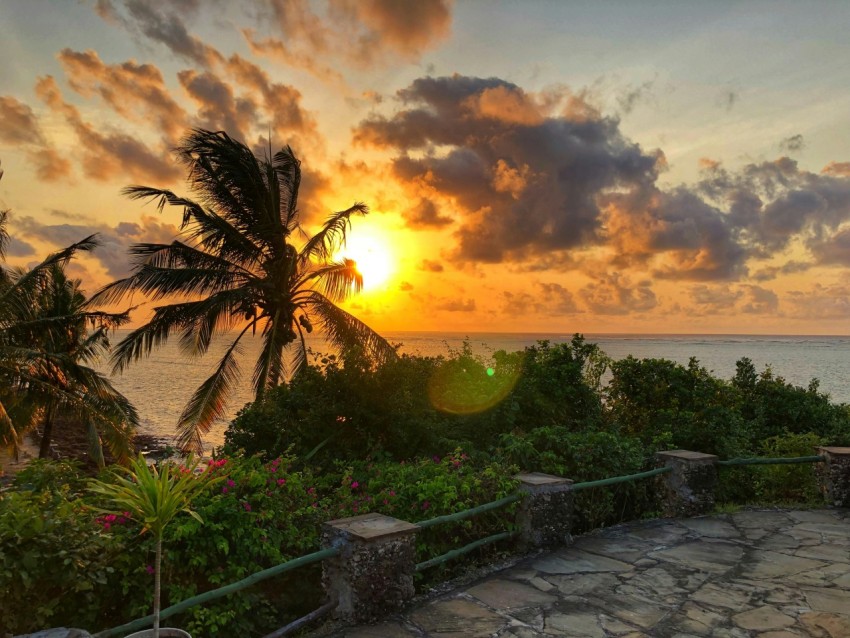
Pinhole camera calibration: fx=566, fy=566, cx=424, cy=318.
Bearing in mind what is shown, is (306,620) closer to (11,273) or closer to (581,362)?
(581,362)

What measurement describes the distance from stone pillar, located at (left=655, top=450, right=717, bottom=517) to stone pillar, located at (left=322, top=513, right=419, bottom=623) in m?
4.30

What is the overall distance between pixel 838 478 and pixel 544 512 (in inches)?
192

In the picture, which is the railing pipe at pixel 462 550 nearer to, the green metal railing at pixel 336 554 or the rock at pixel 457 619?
the green metal railing at pixel 336 554

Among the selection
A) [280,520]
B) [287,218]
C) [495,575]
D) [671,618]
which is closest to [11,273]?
[287,218]

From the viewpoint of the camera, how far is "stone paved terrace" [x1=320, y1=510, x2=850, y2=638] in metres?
4.21

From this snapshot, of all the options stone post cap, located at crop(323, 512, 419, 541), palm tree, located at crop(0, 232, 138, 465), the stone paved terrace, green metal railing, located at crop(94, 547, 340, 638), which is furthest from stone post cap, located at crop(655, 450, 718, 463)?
palm tree, located at crop(0, 232, 138, 465)

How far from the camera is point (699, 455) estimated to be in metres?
7.52

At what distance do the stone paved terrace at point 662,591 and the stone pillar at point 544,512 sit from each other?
17cm

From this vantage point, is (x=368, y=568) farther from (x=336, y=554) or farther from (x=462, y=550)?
(x=462, y=550)

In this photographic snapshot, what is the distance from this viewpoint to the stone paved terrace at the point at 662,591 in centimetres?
421

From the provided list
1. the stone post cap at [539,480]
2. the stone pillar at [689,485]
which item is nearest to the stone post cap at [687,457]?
the stone pillar at [689,485]

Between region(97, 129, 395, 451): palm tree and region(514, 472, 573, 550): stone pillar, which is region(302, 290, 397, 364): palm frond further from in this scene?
region(514, 472, 573, 550): stone pillar

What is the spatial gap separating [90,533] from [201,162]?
14.3m

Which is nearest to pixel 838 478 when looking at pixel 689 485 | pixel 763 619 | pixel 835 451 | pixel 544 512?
pixel 835 451
